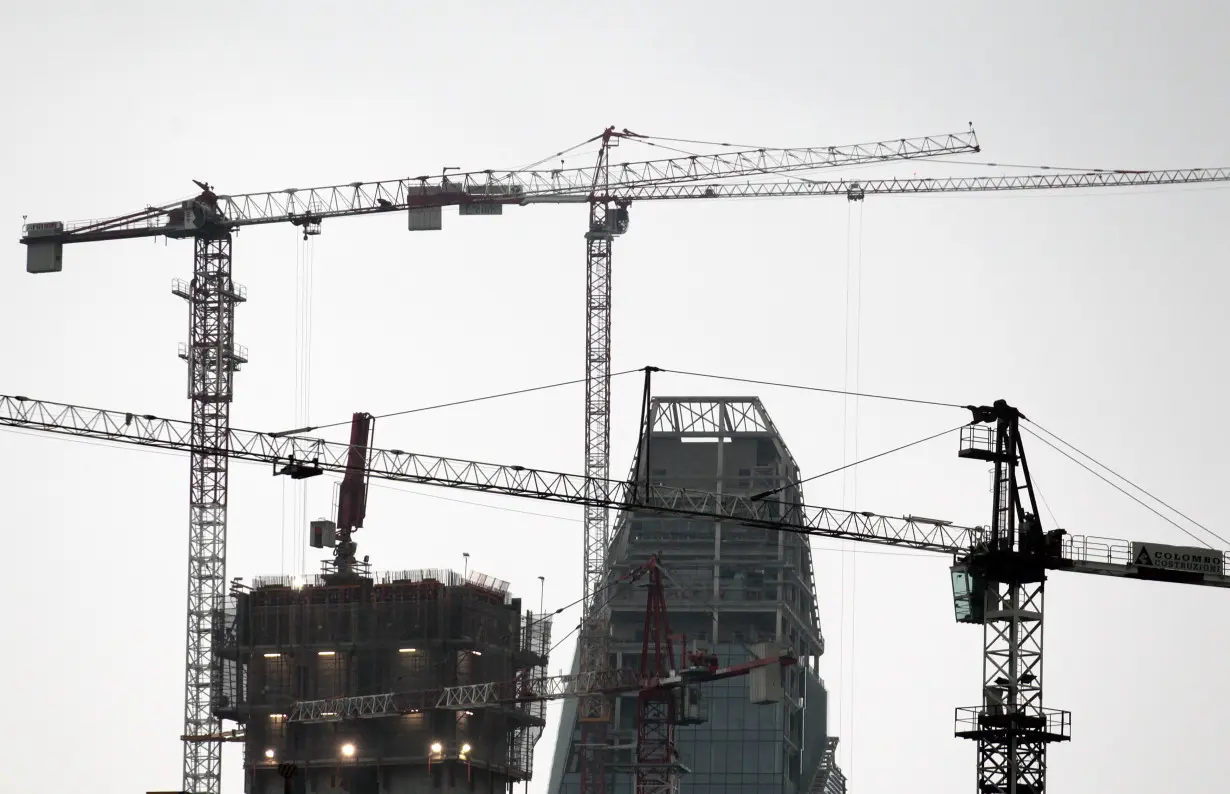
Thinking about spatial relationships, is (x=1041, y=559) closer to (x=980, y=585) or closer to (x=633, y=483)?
(x=980, y=585)

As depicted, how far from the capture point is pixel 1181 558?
6860 inches

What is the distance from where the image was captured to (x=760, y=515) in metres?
197

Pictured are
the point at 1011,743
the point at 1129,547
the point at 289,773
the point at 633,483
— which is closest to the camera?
the point at 289,773

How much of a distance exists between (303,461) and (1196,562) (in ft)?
240

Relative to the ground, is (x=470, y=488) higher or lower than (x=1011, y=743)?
higher

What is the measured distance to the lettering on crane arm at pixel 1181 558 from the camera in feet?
566

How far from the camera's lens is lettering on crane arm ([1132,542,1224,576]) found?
172500 mm

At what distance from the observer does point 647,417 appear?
619 feet

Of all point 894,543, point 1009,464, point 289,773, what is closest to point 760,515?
point 894,543

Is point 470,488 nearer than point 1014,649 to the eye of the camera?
No

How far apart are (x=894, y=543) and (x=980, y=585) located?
69.8 feet

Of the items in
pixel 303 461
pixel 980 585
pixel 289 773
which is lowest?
pixel 289 773

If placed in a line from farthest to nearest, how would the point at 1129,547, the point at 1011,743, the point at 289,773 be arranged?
the point at 1129,547
the point at 1011,743
the point at 289,773

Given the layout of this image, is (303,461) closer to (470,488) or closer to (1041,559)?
(470,488)
